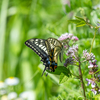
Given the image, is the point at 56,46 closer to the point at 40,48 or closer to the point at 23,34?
the point at 40,48

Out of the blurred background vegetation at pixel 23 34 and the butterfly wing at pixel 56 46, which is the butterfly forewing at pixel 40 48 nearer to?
the butterfly wing at pixel 56 46

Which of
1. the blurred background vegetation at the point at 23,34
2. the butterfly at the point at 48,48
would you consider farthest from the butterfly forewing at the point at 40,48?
the blurred background vegetation at the point at 23,34

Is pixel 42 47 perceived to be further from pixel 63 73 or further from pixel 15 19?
pixel 15 19

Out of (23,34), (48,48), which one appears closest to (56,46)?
(48,48)

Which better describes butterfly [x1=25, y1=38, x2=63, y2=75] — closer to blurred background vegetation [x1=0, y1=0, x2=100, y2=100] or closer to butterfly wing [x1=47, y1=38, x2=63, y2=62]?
butterfly wing [x1=47, y1=38, x2=63, y2=62]

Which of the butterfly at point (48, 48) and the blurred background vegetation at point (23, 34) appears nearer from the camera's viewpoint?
the butterfly at point (48, 48)

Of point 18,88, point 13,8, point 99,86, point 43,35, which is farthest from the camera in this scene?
point 13,8

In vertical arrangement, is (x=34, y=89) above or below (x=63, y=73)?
below

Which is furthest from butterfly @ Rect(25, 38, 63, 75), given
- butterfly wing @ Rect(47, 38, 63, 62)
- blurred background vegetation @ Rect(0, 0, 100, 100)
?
blurred background vegetation @ Rect(0, 0, 100, 100)

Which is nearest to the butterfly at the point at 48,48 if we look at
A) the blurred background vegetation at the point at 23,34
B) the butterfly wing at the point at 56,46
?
the butterfly wing at the point at 56,46

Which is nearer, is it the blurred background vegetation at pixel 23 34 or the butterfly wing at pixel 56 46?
the butterfly wing at pixel 56 46

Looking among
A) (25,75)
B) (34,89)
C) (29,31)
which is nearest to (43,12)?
(29,31)
